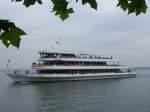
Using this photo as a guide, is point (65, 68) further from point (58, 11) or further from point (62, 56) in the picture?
point (58, 11)

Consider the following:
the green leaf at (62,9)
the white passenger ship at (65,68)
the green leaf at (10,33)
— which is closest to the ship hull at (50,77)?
the white passenger ship at (65,68)

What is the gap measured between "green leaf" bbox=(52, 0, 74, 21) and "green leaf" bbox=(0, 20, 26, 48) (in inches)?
10.3

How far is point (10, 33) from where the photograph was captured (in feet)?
4.83

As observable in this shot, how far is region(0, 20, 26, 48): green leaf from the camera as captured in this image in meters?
1.44

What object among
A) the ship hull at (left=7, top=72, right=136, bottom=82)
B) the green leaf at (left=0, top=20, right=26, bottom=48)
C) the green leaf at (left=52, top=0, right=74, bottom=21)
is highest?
the green leaf at (left=52, top=0, right=74, bottom=21)

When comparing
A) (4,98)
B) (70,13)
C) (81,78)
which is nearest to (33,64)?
(81,78)

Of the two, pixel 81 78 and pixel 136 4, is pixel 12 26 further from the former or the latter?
pixel 81 78

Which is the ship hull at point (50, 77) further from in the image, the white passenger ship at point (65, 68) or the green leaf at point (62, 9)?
the green leaf at point (62, 9)

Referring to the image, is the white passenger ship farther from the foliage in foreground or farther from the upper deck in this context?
the foliage in foreground

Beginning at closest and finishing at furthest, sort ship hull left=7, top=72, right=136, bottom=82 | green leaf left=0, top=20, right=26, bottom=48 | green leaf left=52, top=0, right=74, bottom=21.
→ green leaf left=0, top=20, right=26, bottom=48 → green leaf left=52, top=0, right=74, bottom=21 → ship hull left=7, top=72, right=136, bottom=82

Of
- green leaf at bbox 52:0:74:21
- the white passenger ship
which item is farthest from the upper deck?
green leaf at bbox 52:0:74:21

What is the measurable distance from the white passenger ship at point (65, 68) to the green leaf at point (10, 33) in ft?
159

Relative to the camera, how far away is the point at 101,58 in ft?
185

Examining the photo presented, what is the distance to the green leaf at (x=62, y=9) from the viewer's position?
1.63 m
